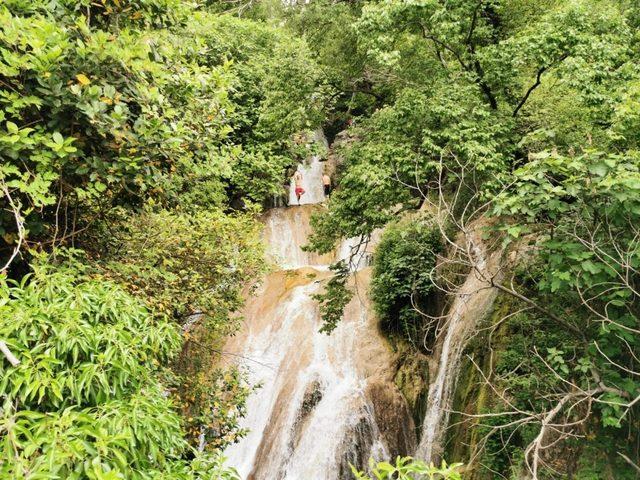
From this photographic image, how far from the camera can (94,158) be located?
3982 millimetres

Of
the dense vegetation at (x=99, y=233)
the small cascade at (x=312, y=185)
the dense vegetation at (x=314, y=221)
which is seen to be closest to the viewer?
the dense vegetation at (x=99, y=233)

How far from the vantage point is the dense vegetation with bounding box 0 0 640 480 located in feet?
9.48

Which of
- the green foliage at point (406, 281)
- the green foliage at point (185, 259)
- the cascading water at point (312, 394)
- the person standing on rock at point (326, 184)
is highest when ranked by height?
the person standing on rock at point (326, 184)

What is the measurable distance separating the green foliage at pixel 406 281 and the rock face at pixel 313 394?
0.62 meters

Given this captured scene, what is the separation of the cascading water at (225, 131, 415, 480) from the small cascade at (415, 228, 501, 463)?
99 centimetres

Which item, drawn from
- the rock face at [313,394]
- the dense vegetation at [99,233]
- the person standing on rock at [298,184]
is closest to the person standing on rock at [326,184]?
the person standing on rock at [298,184]

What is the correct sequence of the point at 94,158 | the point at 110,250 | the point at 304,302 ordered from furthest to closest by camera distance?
the point at 304,302, the point at 110,250, the point at 94,158

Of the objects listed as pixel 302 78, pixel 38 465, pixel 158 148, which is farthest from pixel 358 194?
pixel 38 465

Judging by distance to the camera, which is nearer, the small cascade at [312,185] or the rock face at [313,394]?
the rock face at [313,394]

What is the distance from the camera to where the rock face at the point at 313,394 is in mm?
8867

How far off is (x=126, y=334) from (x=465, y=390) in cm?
603

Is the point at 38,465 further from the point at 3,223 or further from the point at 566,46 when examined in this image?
the point at 566,46

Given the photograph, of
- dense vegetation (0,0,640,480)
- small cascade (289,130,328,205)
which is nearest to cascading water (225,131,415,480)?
dense vegetation (0,0,640,480)

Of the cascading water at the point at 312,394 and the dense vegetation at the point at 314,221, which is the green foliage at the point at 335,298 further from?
the cascading water at the point at 312,394
